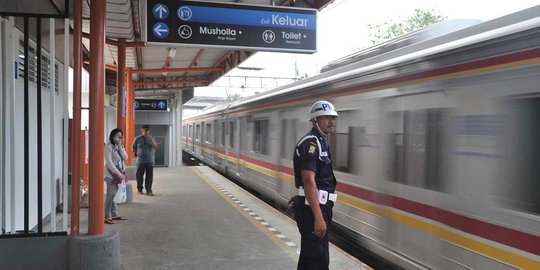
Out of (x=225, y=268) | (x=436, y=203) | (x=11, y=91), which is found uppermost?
(x=11, y=91)

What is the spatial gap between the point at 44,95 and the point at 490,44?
5.72m

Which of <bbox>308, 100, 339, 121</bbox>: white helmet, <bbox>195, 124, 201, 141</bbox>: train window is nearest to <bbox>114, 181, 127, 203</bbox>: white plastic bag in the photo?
<bbox>308, 100, 339, 121</bbox>: white helmet

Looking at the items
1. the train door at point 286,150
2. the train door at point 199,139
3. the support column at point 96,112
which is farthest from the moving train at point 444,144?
the train door at point 199,139

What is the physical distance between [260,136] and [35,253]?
20.4ft

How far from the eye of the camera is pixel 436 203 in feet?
13.2

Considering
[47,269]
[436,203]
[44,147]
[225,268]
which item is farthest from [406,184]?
[44,147]

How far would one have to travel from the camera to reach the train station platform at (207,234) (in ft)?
16.9

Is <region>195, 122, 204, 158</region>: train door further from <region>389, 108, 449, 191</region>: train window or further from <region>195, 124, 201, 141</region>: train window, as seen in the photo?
<region>389, 108, 449, 191</region>: train window

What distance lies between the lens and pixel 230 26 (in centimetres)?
748

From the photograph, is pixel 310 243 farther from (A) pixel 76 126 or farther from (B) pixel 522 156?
(A) pixel 76 126

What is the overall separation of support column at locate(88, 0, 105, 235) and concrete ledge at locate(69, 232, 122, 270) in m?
0.19

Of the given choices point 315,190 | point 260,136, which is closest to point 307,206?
point 315,190

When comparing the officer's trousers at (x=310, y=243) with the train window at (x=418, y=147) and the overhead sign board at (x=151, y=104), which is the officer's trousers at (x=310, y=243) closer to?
the train window at (x=418, y=147)

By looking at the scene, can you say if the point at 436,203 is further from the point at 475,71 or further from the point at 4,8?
the point at 4,8
